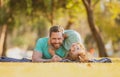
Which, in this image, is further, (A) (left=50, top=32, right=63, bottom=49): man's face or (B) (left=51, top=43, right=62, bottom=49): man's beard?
(B) (left=51, top=43, right=62, bottom=49): man's beard

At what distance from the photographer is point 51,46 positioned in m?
5.46

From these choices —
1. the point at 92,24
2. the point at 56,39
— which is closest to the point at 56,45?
the point at 56,39

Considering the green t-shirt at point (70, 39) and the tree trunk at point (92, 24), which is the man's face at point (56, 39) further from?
the tree trunk at point (92, 24)

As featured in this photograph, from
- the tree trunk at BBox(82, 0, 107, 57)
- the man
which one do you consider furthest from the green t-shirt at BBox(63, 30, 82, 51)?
the tree trunk at BBox(82, 0, 107, 57)

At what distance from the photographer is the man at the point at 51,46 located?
17.3ft

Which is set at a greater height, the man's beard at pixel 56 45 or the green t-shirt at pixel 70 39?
the green t-shirt at pixel 70 39

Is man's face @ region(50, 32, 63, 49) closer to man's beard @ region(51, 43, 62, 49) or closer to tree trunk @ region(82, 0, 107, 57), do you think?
man's beard @ region(51, 43, 62, 49)

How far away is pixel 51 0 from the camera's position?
A: 746 inches

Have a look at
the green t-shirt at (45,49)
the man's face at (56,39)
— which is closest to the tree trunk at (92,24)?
the green t-shirt at (45,49)

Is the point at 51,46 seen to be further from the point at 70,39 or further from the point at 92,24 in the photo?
the point at 92,24

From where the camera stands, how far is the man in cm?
527
